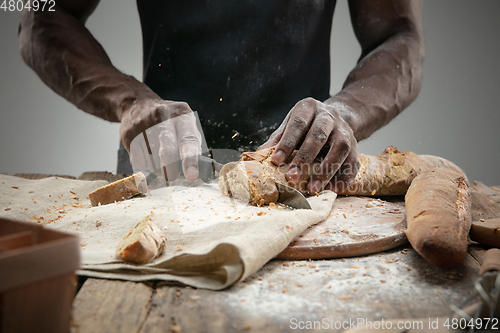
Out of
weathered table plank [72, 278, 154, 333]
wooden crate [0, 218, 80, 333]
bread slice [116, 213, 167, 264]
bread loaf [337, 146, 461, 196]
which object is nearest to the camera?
wooden crate [0, 218, 80, 333]

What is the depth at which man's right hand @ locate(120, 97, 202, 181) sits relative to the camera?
2057 mm

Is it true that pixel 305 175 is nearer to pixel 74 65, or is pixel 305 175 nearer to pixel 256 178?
pixel 256 178

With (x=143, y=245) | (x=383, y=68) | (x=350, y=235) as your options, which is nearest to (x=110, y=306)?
(x=143, y=245)

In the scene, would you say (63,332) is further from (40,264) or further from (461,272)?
(461,272)

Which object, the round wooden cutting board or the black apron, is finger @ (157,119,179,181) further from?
the round wooden cutting board

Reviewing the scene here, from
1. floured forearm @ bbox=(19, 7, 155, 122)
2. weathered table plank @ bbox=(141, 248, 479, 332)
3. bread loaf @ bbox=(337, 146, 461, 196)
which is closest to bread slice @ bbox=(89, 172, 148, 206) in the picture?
floured forearm @ bbox=(19, 7, 155, 122)

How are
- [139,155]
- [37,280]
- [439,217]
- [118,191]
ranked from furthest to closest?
[139,155]
[118,191]
[439,217]
[37,280]

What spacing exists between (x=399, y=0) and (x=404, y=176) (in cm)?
180

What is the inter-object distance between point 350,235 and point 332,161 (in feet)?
1.94

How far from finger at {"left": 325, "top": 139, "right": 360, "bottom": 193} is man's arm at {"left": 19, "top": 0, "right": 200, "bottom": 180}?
3.66 ft

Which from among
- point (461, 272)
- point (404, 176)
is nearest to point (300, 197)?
point (461, 272)

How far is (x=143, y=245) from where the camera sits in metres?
1.12

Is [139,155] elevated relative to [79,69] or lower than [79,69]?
lower

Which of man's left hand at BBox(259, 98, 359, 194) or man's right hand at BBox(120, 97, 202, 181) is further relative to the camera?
man's right hand at BBox(120, 97, 202, 181)
